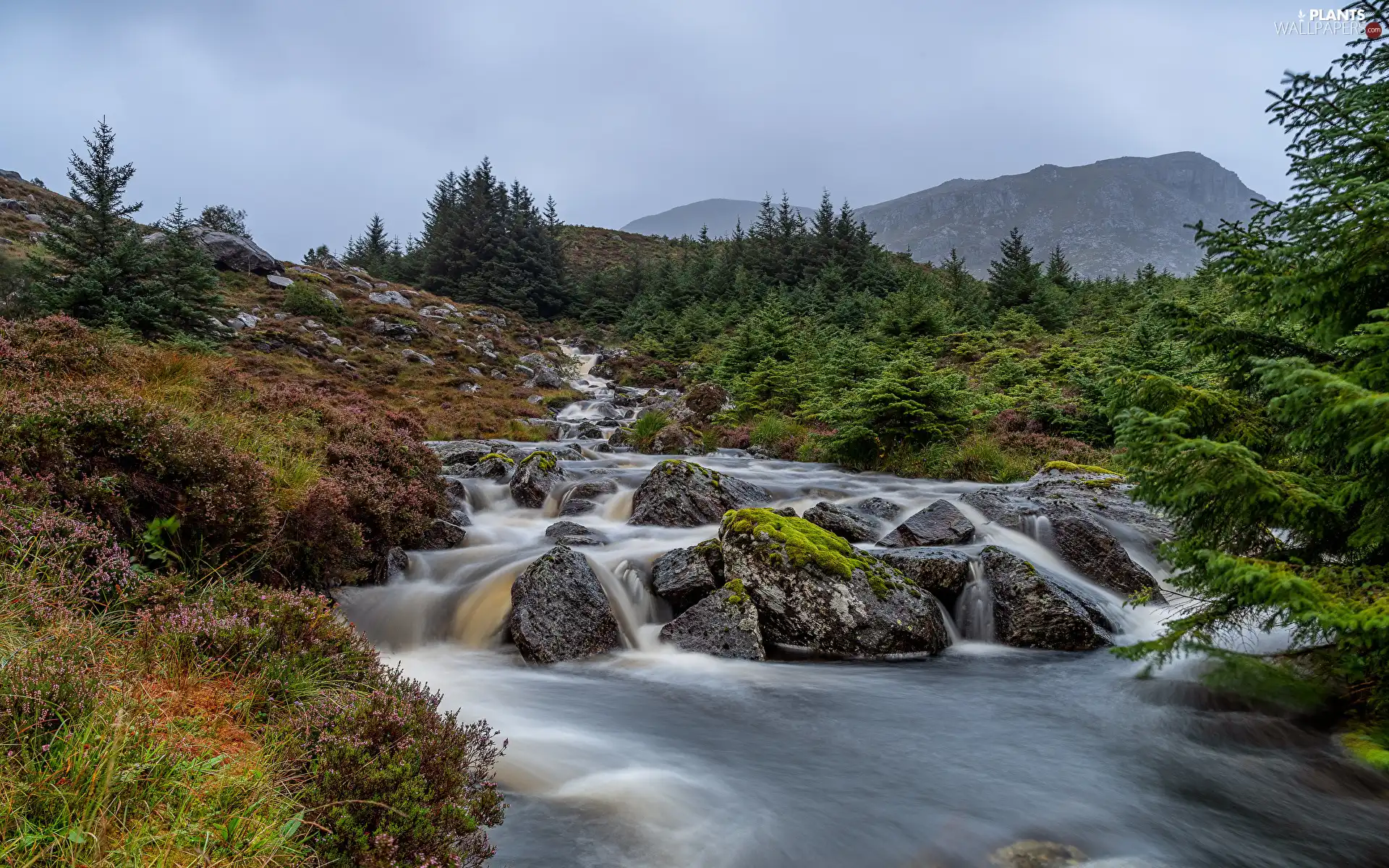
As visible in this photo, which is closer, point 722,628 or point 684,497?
point 722,628

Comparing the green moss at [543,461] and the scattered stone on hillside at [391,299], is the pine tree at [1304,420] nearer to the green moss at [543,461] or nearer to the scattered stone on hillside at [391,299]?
the green moss at [543,461]

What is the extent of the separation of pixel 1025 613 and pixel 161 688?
805 centimetres

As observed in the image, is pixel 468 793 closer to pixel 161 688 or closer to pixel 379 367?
pixel 161 688

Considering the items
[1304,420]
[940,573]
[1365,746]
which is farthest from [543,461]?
[1365,746]

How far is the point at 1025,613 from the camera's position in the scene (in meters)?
7.58

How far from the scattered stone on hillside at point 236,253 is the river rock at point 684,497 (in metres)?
37.0

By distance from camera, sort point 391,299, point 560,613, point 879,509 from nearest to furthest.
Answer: point 560,613
point 879,509
point 391,299

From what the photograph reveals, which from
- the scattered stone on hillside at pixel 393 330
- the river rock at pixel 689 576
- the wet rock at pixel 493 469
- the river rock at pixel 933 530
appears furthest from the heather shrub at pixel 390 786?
the scattered stone on hillside at pixel 393 330

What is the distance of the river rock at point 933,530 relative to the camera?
381 inches

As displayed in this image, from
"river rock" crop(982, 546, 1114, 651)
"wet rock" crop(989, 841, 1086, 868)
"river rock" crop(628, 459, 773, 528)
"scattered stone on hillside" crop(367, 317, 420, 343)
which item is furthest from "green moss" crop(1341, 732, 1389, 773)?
"scattered stone on hillside" crop(367, 317, 420, 343)

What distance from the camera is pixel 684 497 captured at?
1095 cm

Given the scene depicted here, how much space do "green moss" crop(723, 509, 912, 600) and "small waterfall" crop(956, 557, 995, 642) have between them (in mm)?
913

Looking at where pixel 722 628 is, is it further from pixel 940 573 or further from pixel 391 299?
pixel 391 299

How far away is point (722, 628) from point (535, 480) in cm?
637
